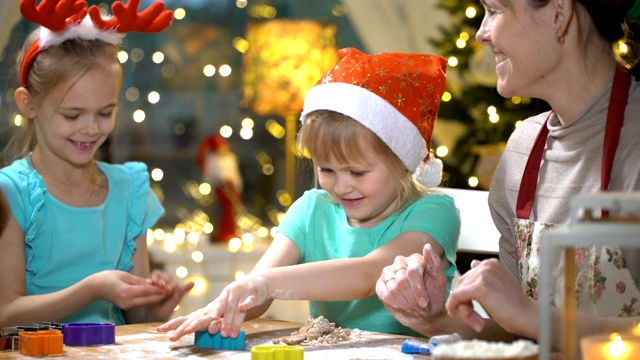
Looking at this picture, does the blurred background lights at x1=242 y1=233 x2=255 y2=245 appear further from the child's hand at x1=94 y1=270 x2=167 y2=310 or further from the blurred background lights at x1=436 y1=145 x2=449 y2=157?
the child's hand at x1=94 y1=270 x2=167 y2=310

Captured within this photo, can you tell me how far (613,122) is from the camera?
63.3 inches

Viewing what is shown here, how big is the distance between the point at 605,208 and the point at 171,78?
4.20m

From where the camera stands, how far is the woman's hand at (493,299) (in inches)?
50.8

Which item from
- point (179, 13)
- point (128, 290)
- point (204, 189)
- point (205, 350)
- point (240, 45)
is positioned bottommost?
point (205, 350)

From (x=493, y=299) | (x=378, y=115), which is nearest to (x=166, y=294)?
→ (x=378, y=115)

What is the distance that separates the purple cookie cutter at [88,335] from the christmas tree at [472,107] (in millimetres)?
2488

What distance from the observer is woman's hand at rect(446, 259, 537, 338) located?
50.8 inches

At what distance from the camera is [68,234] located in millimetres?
2193

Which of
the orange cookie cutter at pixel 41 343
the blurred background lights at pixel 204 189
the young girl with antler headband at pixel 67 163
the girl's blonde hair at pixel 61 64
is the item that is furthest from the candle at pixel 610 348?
the blurred background lights at pixel 204 189

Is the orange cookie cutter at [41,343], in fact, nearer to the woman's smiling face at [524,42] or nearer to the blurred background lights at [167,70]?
the woman's smiling face at [524,42]

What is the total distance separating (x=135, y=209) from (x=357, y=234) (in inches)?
25.7

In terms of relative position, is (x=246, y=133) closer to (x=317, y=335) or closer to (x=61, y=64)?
(x=61, y=64)

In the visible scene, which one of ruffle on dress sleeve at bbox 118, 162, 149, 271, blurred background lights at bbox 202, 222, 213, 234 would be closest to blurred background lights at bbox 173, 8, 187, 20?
blurred background lights at bbox 202, 222, 213, 234

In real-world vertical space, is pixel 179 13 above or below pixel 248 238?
above
